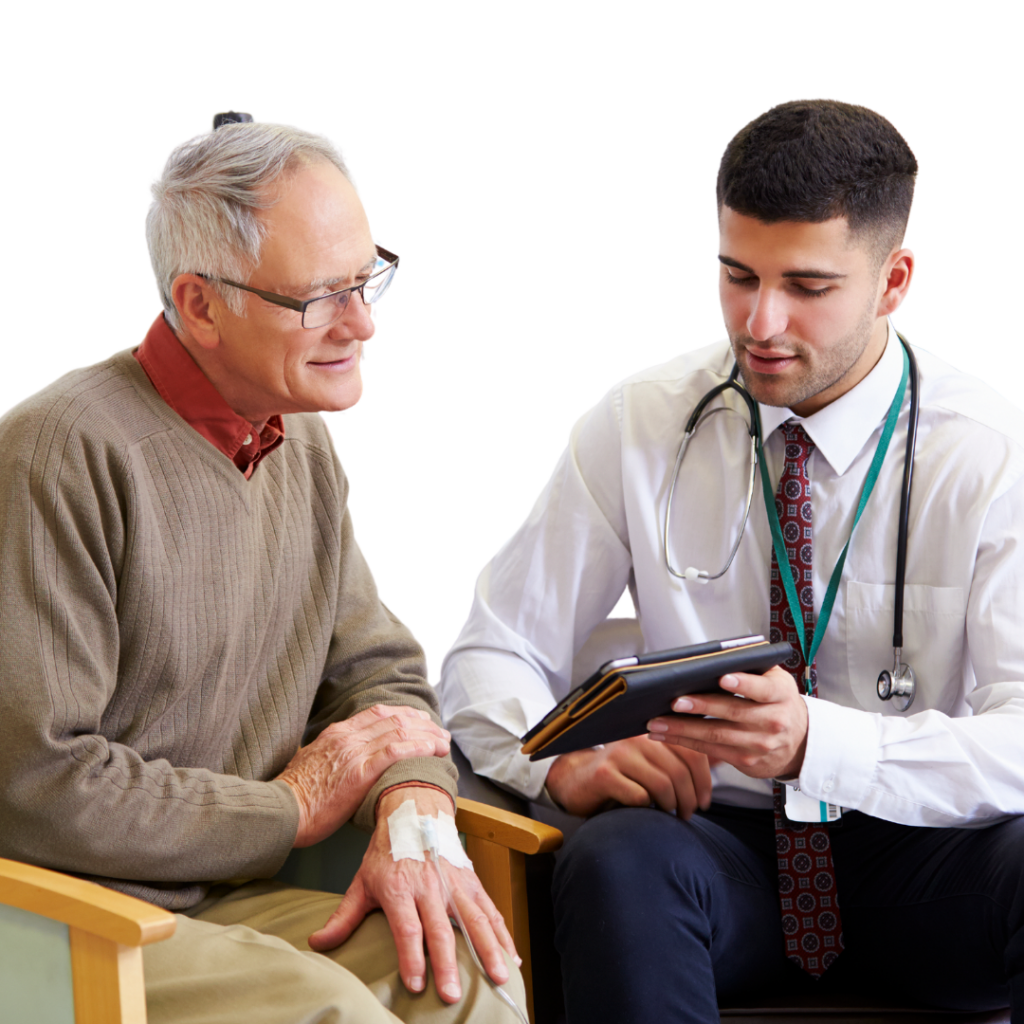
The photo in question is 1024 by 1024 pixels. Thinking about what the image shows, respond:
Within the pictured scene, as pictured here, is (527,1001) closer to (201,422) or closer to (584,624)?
(584,624)

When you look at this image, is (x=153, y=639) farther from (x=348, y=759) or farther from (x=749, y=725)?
(x=749, y=725)

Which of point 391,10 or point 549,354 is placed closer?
point 391,10

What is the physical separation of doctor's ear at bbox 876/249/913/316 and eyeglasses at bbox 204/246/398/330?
770 mm

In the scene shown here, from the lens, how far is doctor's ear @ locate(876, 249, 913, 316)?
1.87 metres

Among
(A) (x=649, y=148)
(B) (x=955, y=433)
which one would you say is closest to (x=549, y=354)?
(A) (x=649, y=148)

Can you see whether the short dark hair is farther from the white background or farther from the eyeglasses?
the white background

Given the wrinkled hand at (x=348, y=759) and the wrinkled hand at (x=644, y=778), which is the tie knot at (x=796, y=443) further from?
the wrinkled hand at (x=348, y=759)

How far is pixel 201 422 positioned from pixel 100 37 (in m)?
2.06

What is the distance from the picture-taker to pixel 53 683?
53.2 inches

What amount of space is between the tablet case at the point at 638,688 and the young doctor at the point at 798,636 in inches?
1.6

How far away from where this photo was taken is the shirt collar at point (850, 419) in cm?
189

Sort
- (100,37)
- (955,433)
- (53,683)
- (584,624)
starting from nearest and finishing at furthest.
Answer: (53,683)
(955,433)
(584,624)
(100,37)

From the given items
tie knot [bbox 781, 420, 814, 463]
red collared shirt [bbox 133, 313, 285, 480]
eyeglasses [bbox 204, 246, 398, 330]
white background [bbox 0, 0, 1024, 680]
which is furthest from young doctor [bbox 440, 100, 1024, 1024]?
white background [bbox 0, 0, 1024, 680]

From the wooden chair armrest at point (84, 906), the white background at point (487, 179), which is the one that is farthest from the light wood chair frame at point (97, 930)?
the white background at point (487, 179)
